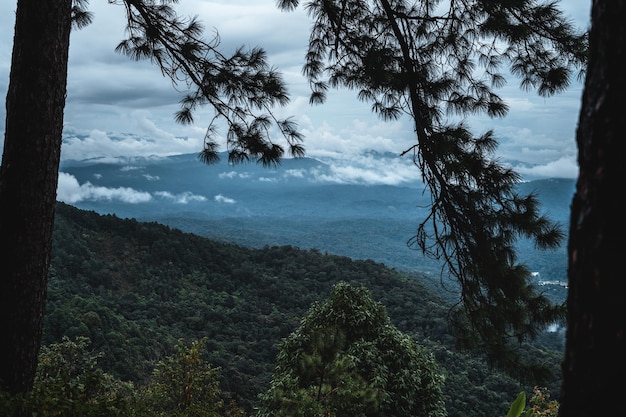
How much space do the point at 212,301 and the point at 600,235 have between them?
44896mm

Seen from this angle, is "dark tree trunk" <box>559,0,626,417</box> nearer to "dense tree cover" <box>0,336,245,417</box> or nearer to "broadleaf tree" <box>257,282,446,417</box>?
"dense tree cover" <box>0,336,245,417</box>

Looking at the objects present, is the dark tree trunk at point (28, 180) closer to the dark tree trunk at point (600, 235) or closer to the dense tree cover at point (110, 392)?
the dense tree cover at point (110, 392)

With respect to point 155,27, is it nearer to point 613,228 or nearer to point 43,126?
point 43,126

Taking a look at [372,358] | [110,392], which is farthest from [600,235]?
[110,392]

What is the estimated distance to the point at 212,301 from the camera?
145 feet

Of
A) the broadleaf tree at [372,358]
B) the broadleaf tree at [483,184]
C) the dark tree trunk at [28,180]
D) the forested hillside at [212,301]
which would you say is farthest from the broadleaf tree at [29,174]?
the forested hillside at [212,301]

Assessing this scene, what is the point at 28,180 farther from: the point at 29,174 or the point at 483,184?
the point at 483,184

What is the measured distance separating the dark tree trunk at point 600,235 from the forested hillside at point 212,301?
1940 centimetres

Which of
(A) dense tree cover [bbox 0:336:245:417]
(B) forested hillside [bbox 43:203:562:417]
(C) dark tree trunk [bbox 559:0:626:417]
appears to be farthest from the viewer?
(B) forested hillside [bbox 43:203:562:417]

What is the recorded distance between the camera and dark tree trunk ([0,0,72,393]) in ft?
8.12

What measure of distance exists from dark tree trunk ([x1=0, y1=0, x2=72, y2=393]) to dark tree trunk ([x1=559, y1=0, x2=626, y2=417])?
7.96ft

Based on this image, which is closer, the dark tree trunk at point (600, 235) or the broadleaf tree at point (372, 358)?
the dark tree trunk at point (600, 235)

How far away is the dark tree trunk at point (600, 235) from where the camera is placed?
3.22 feet

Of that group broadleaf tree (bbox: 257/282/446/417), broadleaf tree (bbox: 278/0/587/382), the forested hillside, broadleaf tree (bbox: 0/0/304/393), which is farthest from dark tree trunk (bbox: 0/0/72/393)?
the forested hillside
